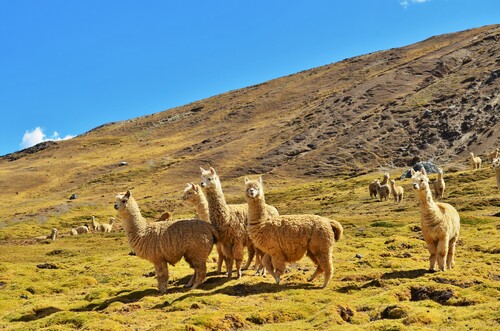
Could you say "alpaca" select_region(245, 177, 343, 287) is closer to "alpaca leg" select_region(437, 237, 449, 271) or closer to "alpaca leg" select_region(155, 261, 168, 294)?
"alpaca leg" select_region(155, 261, 168, 294)

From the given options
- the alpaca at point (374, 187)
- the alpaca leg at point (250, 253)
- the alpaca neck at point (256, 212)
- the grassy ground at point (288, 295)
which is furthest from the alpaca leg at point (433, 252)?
the alpaca at point (374, 187)

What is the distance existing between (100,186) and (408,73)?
76.7 m

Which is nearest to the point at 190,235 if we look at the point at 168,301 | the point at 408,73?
the point at 168,301

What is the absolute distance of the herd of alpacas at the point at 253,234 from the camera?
18234mm

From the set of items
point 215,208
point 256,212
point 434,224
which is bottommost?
point 434,224

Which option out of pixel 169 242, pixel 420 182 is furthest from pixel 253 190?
pixel 420 182

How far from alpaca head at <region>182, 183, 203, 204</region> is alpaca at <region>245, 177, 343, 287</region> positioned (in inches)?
128

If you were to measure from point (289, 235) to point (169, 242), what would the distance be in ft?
12.9

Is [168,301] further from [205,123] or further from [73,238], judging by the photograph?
[205,123]

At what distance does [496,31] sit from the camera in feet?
500

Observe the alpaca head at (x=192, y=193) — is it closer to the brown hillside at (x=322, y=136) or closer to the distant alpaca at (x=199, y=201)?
the distant alpaca at (x=199, y=201)

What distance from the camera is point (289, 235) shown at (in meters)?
18.2

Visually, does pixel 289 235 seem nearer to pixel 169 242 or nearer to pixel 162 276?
pixel 169 242

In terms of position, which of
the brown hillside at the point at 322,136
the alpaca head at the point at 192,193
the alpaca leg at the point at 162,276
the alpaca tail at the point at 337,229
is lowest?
the alpaca leg at the point at 162,276
